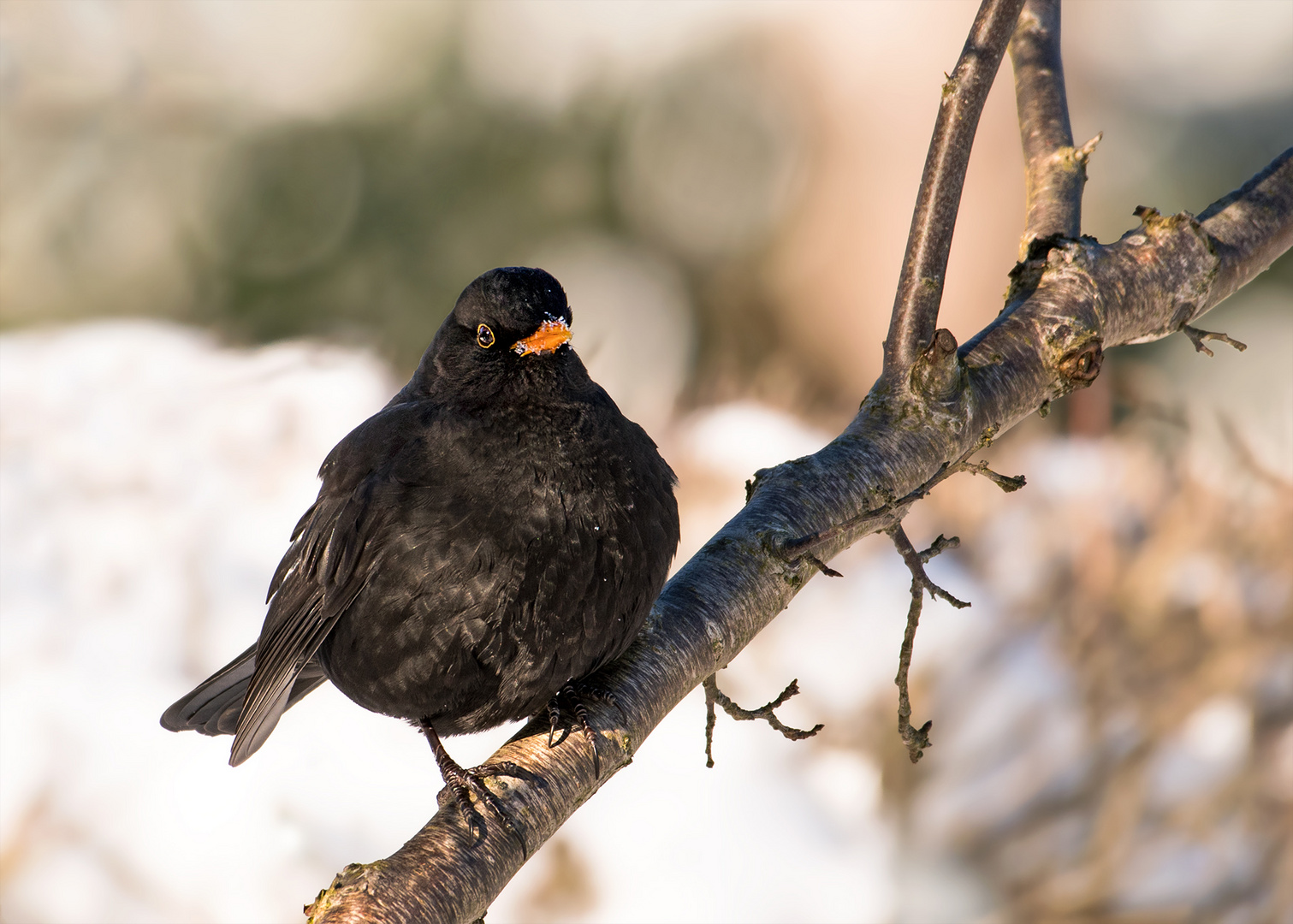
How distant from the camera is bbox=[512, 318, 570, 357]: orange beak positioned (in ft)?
6.81

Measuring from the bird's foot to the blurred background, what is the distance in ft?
5.37

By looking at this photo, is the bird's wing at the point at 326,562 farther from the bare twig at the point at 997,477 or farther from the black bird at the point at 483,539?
the bare twig at the point at 997,477

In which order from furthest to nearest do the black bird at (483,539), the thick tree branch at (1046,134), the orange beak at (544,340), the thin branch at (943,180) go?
the thick tree branch at (1046,134) → the thin branch at (943,180) → the orange beak at (544,340) → the black bird at (483,539)

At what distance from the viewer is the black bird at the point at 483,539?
1973 mm

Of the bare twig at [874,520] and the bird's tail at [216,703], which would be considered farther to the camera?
the bird's tail at [216,703]

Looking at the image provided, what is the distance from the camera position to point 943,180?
2.37 meters

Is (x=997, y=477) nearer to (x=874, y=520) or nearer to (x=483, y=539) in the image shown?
(x=874, y=520)

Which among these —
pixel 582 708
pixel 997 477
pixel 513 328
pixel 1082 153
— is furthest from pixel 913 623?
pixel 1082 153

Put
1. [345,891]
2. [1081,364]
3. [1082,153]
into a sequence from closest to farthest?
[345,891] → [1081,364] → [1082,153]

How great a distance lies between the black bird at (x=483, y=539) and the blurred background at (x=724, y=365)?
5.23 ft

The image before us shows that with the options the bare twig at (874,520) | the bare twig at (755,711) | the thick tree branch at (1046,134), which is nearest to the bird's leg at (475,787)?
the bare twig at (755,711)

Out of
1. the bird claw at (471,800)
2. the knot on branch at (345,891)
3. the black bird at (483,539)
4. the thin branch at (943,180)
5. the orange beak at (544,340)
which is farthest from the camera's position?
the thin branch at (943,180)

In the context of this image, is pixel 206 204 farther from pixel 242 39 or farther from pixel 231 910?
pixel 231 910

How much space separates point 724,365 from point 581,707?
203cm
